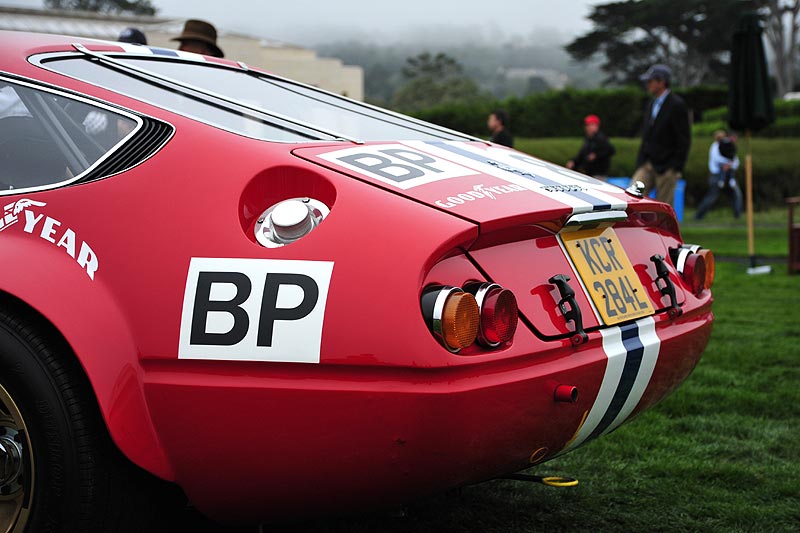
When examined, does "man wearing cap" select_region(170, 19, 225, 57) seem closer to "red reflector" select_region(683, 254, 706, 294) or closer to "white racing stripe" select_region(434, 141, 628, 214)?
"white racing stripe" select_region(434, 141, 628, 214)

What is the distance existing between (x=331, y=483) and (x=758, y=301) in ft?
19.9

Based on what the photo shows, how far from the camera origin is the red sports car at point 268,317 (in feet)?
6.40

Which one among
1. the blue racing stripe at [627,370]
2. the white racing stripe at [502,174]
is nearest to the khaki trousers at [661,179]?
the white racing stripe at [502,174]

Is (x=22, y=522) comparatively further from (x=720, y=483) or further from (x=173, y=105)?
(x=720, y=483)

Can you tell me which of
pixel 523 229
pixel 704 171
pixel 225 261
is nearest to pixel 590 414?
pixel 523 229

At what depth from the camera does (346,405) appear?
6.40 ft

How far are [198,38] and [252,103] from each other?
3023 millimetres

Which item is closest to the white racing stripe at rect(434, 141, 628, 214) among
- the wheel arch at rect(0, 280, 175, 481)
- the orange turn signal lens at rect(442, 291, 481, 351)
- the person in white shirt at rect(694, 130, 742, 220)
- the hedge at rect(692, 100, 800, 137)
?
the orange turn signal lens at rect(442, 291, 481, 351)

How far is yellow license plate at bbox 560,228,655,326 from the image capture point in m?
2.34

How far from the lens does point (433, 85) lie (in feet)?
297

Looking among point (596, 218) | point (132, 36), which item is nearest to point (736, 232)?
point (132, 36)

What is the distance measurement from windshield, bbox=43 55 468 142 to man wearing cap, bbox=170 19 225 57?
2.51 meters

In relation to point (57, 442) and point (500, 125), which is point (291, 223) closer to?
point (57, 442)

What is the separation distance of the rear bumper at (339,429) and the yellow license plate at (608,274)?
24cm
